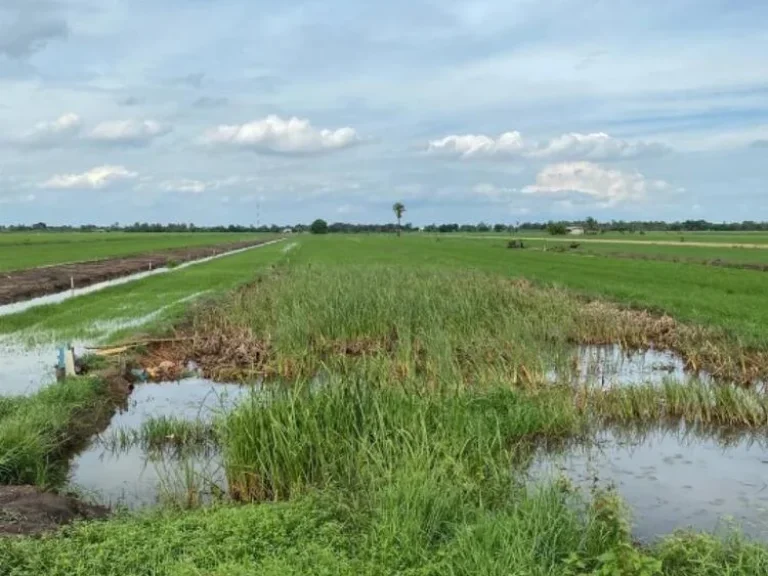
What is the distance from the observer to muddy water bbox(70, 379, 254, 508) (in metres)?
8.19

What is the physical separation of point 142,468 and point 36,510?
2706 mm

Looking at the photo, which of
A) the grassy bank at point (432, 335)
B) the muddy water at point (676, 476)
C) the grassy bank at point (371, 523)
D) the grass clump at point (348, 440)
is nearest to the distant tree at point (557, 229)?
the grassy bank at point (432, 335)

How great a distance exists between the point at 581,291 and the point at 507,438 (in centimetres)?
A: 2003

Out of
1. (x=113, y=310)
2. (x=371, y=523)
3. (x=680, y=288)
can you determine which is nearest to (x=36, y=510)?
(x=371, y=523)

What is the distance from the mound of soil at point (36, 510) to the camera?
6.31m

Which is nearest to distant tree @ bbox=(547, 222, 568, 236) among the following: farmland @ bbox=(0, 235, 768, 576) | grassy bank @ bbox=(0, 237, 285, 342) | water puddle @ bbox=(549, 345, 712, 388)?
grassy bank @ bbox=(0, 237, 285, 342)

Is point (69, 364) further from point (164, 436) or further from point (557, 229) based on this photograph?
point (557, 229)

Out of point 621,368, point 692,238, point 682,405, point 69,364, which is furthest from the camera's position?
point 692,238

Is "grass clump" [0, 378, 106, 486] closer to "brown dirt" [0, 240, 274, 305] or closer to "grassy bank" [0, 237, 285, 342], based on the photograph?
"grassy bank" [0, 237, 285, 342]

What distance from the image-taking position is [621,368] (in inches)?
617

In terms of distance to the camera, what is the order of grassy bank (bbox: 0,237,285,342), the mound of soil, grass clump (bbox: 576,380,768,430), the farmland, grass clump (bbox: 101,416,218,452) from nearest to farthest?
the farmland, the mound of soil, grass clump (bbox: 101,416,218,452), grass clump (bbox: 576,380,768,430), grassy bank (bbox: 0,237,285,342)

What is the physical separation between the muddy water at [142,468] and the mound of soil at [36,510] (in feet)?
2.14

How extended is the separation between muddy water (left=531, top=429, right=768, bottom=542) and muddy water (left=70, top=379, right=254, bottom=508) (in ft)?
12.9

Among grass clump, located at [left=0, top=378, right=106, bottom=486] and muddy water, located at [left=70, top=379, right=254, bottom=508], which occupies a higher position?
grass clump, located at [left=0, top=378, right=106, bottom=486]
